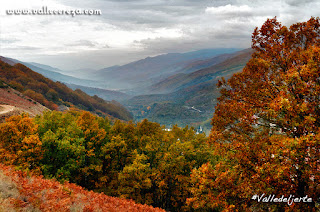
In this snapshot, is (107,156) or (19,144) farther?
(107,156)

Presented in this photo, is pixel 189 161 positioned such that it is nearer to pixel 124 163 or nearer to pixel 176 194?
pixel 176 194

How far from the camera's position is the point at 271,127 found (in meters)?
11.3

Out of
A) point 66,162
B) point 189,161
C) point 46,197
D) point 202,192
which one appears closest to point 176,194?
point 189,161

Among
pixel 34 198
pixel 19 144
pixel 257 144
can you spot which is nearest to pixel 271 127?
pixel 257 144

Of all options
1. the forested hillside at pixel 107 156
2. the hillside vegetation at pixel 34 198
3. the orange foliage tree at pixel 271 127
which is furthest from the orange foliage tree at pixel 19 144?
the orange foliage tree at pixel 271 127

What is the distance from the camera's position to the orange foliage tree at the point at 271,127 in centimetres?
858

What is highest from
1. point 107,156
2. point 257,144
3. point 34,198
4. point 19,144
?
point 257,144

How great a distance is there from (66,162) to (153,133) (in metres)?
15.1

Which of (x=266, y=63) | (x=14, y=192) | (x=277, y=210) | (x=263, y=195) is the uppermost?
(x=266, y=63)

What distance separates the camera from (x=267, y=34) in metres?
12.6

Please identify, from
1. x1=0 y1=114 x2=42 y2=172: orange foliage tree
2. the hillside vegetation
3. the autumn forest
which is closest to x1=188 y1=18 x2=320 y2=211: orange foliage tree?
the autumn forest

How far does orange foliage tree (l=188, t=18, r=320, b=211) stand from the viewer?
338 inches

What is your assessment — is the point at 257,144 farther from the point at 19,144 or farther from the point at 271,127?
the point at 19,144

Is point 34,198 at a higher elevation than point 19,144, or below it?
higher
